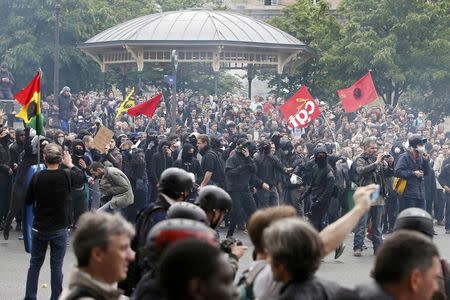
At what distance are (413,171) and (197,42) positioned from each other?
12294 millimetres

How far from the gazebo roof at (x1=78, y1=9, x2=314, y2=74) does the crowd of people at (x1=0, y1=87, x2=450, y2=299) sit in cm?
167

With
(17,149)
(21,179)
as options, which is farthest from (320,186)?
(17,149)

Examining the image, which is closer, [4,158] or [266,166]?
[4,158]

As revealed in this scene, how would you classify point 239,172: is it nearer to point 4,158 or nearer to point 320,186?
point 320,186

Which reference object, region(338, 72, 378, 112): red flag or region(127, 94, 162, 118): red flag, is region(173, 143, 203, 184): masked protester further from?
region(338, 72, 378, 112): red flag

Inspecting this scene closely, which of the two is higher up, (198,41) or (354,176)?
(198,41)

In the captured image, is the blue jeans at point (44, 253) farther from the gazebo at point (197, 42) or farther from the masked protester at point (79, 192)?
A: the gazebo at point (197, 42)

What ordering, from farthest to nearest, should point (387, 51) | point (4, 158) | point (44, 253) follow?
point (387, 51) < point (4, 158) < point (44, 253)

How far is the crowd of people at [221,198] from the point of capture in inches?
187

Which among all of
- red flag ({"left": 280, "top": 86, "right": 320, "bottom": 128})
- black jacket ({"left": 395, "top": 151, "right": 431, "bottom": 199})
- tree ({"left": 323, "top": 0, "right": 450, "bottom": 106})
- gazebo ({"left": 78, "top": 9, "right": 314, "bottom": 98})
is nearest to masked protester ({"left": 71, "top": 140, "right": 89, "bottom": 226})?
black jacket ({"left": 395, "top": 151, "right": 431, "bottom": 199})

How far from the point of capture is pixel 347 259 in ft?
53.9

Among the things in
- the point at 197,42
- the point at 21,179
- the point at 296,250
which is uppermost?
the point at 296,250

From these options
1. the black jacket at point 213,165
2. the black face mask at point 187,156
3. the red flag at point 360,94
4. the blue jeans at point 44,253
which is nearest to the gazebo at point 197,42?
the red flag at point 360,94

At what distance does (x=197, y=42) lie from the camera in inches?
1173
